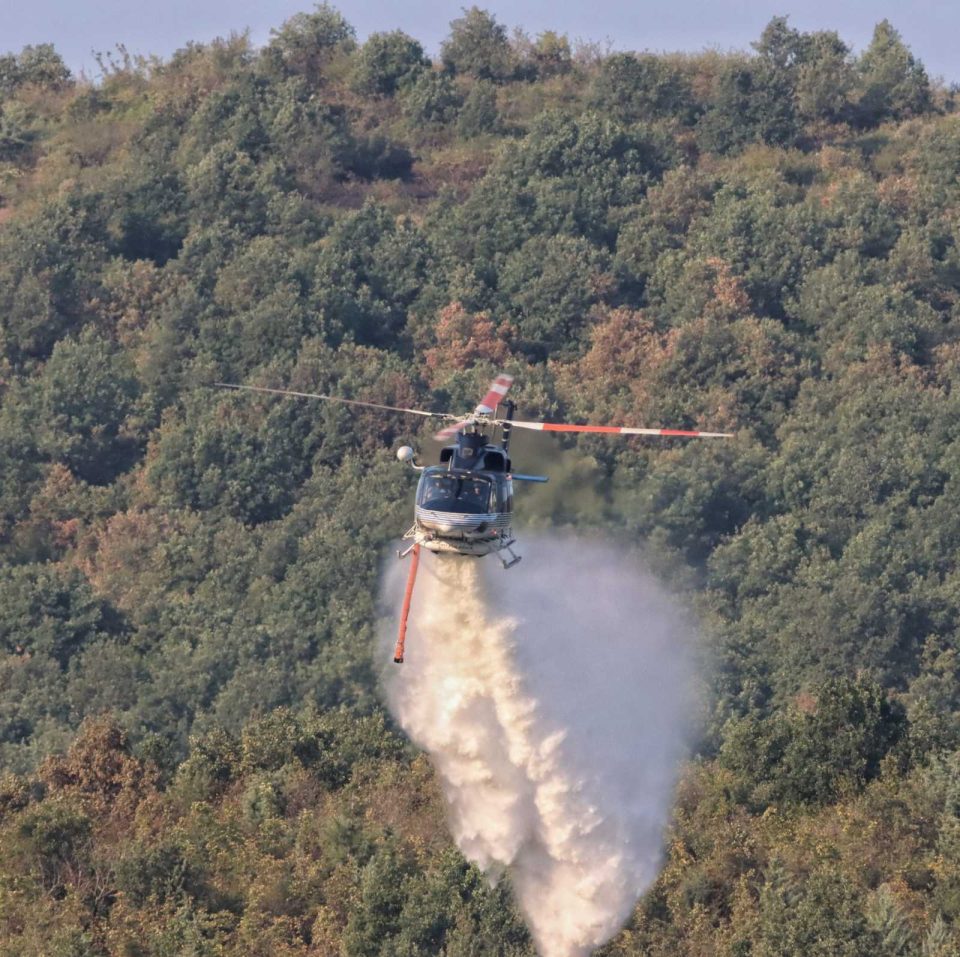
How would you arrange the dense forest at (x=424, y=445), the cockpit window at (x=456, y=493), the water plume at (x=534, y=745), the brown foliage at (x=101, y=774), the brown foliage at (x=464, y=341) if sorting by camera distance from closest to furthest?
the cockpit window at (x=456, y=493), the water plume at (x=534, y=745), the dense forest at (x=424, y=445), the brown foliage at (x=101, y=774), the brown foliage at (x=464, y=341)

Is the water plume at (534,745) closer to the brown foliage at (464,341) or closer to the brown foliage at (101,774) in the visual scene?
the brown foliage at (101,774)

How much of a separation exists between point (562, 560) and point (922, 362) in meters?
48.6

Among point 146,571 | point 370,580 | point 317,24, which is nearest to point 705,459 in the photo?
point 370,580

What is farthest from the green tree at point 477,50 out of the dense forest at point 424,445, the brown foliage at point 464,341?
the brown foliage at point 464,341

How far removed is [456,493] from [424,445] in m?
47.6

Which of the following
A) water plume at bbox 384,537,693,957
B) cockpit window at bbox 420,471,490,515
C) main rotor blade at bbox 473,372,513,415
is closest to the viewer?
cockpit window at bbox 420,471,490,515

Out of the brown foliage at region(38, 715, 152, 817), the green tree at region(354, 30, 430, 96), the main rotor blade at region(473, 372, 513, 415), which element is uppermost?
the green tree at region(354, 30, 430, 96)

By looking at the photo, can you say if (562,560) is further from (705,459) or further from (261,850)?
(705,459)

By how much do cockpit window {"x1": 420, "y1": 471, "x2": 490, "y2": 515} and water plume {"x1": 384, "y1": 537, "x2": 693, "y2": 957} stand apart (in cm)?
481

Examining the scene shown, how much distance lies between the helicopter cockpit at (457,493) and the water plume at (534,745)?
188 inches

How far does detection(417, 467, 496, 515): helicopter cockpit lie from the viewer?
48750mm

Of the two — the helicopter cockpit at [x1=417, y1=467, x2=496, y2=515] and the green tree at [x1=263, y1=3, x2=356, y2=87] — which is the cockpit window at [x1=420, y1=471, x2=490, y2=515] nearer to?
the helicopter cockpit at [x1=417, y1=467, x2=496, y2=515]

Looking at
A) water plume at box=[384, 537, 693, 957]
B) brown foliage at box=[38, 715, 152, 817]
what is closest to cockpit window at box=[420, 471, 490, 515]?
water plume at box=[384, 537, 693, 957]

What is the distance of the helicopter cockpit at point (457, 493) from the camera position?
160 feet
